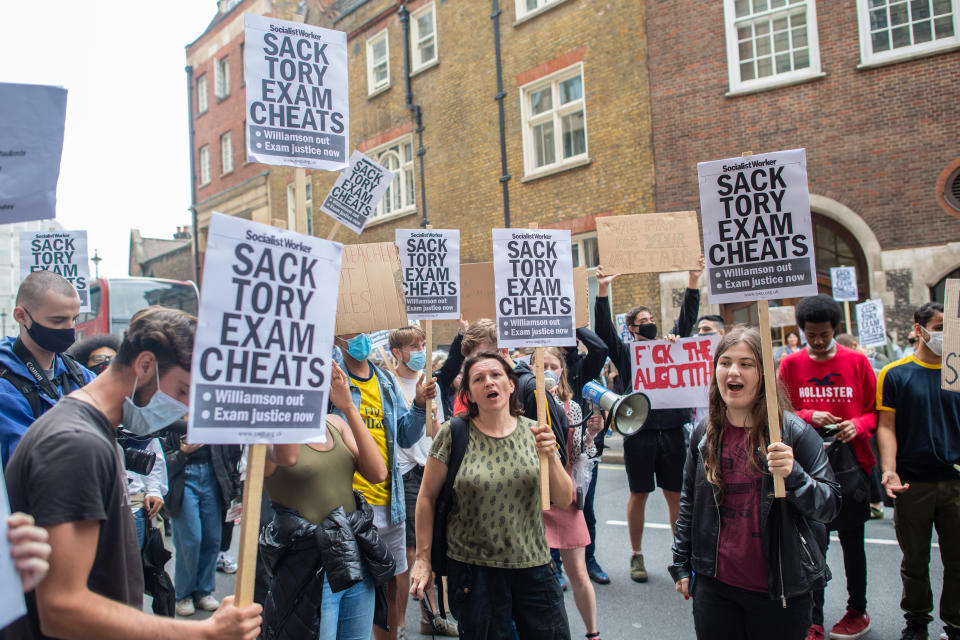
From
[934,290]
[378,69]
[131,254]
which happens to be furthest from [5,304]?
[934,290]

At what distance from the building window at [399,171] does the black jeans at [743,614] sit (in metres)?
16.2

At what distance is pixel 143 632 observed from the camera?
1664 millimetres

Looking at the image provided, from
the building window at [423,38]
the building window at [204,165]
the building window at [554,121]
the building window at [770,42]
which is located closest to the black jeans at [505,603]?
the building window at [770,42]

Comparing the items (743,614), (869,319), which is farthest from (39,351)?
(869,319)

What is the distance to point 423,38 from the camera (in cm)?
1808

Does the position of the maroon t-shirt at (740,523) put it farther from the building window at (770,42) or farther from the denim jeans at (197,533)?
the building window at (770,42)

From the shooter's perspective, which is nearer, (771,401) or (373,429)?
(771,401)

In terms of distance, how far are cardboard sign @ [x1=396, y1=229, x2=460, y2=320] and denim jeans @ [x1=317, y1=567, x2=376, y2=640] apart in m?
2.07

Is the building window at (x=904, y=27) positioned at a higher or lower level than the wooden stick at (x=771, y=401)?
higher

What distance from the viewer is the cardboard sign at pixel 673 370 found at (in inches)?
218

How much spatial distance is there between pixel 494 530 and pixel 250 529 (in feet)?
4.79

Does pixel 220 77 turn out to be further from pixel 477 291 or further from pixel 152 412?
pixel 152 412

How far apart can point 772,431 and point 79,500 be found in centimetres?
239

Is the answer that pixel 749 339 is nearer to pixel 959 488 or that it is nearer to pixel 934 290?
pixel 959 488
